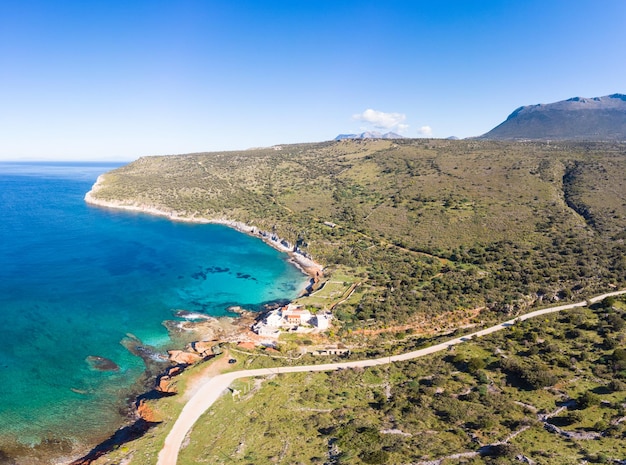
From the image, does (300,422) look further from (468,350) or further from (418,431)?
(468,350)

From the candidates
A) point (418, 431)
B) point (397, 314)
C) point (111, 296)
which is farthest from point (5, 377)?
point (397, 314)

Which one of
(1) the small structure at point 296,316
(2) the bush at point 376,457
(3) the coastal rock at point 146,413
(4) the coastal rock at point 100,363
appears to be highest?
(1) the small structure at point 296,316

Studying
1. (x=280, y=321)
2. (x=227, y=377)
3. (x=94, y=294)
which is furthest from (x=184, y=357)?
(x=94, y=294)

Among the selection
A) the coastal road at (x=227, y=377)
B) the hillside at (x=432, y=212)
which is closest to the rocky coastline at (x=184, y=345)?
the coastal road at (x=227, y=377)

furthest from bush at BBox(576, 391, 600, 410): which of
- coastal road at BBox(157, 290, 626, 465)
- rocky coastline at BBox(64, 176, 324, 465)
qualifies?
rocky coastline at BBox(64, 176, 324, 465)

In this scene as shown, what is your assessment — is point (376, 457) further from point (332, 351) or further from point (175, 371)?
point (175, 371)

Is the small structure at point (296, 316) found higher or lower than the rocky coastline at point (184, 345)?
higher

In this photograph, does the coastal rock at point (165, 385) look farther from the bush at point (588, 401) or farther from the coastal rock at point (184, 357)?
the bush at point (588, 401)
